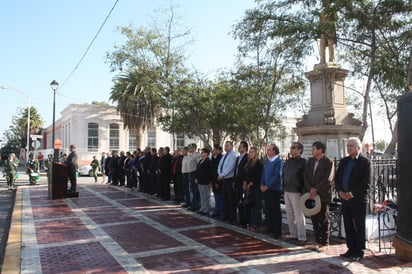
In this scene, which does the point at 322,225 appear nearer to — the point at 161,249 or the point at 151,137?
the point at 161,249

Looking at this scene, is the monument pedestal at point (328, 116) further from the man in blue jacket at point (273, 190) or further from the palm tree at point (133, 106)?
the palm tree at point (133, 106)

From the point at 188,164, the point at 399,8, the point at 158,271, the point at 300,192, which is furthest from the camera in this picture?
the point at 188,164

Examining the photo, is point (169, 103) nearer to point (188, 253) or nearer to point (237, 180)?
point (237, 180)

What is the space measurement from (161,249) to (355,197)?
3196 millimetres

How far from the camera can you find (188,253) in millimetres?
6277

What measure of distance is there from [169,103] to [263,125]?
157 inches

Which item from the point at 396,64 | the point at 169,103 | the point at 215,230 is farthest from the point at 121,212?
the point at 396,64

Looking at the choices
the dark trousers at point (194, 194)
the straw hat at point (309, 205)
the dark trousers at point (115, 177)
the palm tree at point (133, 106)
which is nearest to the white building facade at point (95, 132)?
the palm tree at point (133, 106)

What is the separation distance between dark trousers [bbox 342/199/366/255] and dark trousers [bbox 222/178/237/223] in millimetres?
3145

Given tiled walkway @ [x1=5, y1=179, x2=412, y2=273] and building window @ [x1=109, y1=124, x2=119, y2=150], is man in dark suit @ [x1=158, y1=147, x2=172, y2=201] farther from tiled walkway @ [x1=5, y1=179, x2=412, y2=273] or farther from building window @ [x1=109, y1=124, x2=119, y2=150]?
building window @ [x1=109, y1=124, x2=119, y2=150]

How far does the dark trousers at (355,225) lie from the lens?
5.91 m

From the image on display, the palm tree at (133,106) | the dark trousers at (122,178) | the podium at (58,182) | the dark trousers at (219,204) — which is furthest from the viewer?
the palm tree at (133,106)

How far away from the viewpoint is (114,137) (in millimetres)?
41750

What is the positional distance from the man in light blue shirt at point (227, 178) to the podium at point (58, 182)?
261 inches
